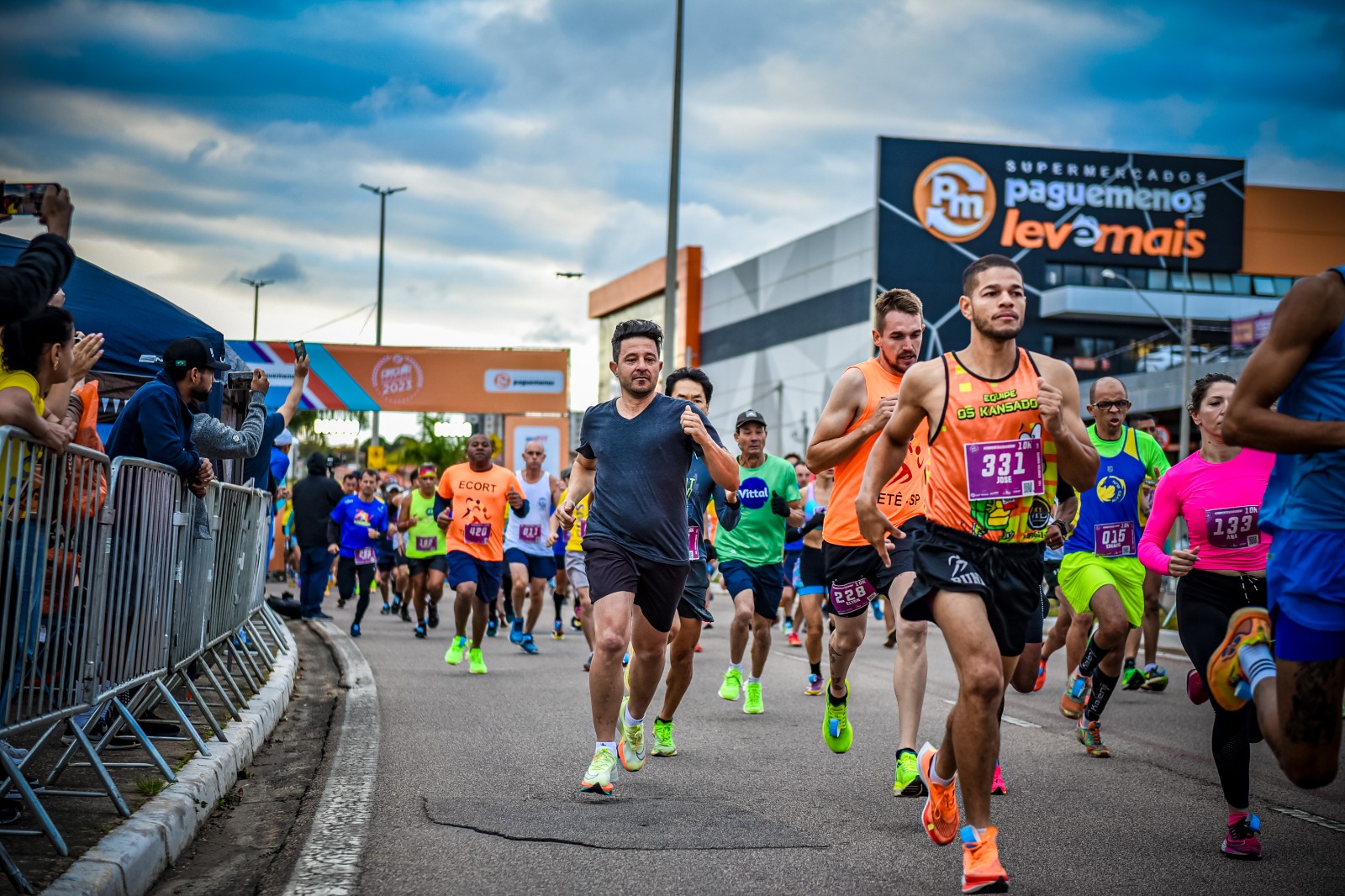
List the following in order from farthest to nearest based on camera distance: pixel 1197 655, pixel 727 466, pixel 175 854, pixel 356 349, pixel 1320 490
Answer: pixel 356 349, pixel 727 466, pixel 1197 655, pixel 175 854, pixel 1320 490

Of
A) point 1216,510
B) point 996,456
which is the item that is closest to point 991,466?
point 996,456

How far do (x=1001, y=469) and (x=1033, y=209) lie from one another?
187 feet

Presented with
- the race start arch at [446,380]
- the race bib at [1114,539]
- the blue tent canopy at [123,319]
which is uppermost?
the race start arch at [446,380]

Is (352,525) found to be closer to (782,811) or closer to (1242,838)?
(782,811)

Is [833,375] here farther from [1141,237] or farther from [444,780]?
[444,780]

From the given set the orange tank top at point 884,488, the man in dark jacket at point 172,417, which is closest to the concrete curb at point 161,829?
the man in dark jacket at point 172,417

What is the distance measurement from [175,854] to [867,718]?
5.28m

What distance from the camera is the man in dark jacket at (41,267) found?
4.31 meters

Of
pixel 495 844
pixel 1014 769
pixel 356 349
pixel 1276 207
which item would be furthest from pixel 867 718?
pixel 1276 207

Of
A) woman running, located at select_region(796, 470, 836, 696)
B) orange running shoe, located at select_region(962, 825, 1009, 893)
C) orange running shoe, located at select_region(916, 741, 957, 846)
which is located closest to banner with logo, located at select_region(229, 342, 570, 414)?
woman running, located at select_region(796, 470, 836, 696)

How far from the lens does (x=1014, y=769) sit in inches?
289

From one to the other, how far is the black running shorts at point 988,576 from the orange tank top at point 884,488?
67.7 inches

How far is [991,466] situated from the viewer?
510cm

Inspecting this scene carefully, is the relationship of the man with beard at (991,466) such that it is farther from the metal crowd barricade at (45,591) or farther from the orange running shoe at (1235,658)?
the metal crowd barricade at (45,591)
